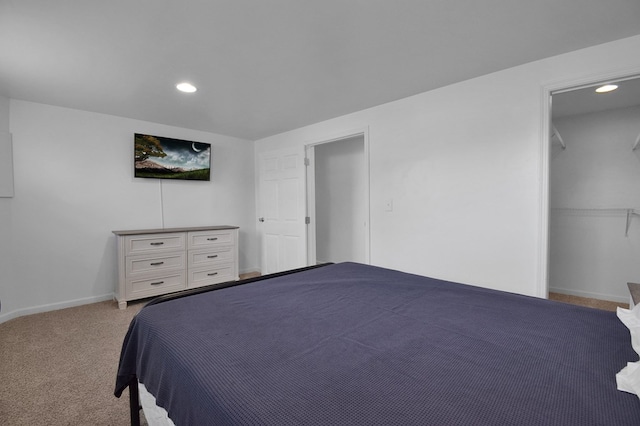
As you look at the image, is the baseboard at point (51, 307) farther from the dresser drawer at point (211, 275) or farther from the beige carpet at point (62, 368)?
the dresser drawer at point (211, 275)

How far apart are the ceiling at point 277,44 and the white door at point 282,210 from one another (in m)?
1.30

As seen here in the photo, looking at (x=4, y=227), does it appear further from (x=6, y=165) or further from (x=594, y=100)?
(x=594, y=100)

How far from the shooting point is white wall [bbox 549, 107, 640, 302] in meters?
3.28

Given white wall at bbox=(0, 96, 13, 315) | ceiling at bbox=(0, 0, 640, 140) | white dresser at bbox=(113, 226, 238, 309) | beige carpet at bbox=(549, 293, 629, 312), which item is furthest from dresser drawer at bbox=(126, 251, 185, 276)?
beige carpet at bbox=(549, 293, 629, 312)

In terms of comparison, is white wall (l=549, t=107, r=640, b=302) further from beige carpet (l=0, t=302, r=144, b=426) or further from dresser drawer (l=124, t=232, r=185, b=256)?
dresser drawer (l=124, t=232, r=185, b=256)

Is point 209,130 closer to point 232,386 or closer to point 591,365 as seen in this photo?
point 232,386

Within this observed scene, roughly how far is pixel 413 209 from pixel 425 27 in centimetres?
164

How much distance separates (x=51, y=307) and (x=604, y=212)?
662 centimetres

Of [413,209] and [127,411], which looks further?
[413,209]

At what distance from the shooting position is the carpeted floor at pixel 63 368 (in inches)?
64.6

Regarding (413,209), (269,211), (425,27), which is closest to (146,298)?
(269,211)

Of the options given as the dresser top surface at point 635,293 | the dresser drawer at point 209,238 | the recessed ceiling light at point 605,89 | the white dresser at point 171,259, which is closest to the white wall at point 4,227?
the white dresser at point 171,259

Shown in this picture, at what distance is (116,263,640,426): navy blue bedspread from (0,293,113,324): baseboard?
2.80 m

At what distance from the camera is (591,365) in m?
0.83
